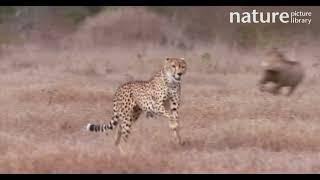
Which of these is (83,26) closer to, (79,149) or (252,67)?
(252,67)

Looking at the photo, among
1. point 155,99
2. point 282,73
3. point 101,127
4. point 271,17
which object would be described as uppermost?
point 271,17

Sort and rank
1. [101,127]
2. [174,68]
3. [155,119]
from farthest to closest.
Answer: [155,119] < [101,127] < [174,68]

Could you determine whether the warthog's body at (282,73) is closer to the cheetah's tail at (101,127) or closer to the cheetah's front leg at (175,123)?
the cheetah's front leg at (175,123)

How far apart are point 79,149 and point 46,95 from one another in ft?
13.5

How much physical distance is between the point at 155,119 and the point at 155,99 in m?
1.17

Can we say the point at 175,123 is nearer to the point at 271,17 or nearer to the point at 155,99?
the point at 155,99

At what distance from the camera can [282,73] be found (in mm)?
15516

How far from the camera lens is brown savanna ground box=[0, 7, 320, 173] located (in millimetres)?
9977

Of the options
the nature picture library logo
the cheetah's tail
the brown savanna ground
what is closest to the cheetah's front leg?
the brown savanna ground

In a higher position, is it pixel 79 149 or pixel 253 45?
pixel 253 45

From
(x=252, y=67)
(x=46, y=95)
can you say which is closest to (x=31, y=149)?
(x=46, y=95)

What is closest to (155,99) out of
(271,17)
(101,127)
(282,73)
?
(101,127)

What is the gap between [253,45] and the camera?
55.5ft

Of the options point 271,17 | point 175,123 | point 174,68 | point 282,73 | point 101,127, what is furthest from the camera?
point 282,73
